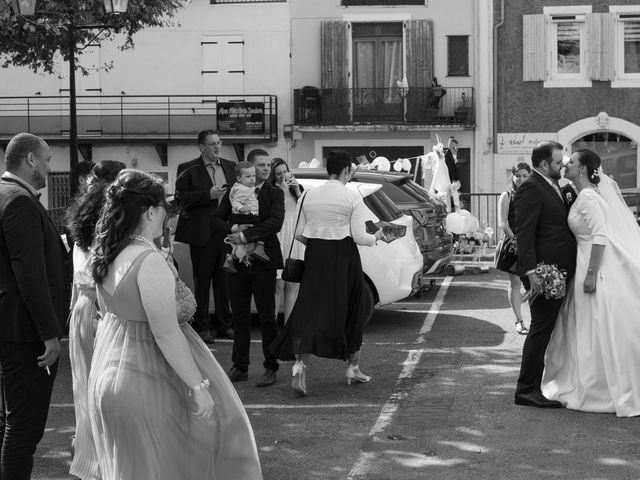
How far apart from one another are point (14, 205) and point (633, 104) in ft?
90.9

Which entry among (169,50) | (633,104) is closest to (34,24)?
(169,50)

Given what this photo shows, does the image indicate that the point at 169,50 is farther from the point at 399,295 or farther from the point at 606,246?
the point at 606,246

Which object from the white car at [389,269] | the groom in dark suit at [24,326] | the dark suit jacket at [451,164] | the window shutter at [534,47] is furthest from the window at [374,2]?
the groom in dark suit at [24,326]

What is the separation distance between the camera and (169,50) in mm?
33031

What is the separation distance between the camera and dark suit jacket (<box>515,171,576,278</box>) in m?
8.66

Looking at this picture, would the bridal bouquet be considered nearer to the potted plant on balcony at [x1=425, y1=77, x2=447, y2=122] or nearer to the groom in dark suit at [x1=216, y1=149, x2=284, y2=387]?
the groom in dark suit at [x1=216, y1=149, x2=284, y2=387]

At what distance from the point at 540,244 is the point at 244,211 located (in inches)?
102

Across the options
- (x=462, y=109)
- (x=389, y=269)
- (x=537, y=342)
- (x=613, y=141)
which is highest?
(x=462, y=109)

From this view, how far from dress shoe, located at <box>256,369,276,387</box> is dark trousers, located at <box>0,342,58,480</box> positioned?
3.94 meters

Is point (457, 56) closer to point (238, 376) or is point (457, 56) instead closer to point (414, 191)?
point (414, 191)

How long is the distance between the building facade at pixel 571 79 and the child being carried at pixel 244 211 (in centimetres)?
2222

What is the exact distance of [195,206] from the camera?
1212cm

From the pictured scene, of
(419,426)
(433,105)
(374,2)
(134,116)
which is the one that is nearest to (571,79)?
(433,105)

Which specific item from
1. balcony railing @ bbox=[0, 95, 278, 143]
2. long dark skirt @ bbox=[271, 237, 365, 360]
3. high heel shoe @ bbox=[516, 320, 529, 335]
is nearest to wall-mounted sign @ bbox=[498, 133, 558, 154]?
balcony railing @ bbox=[0, 95, 278, 143]
